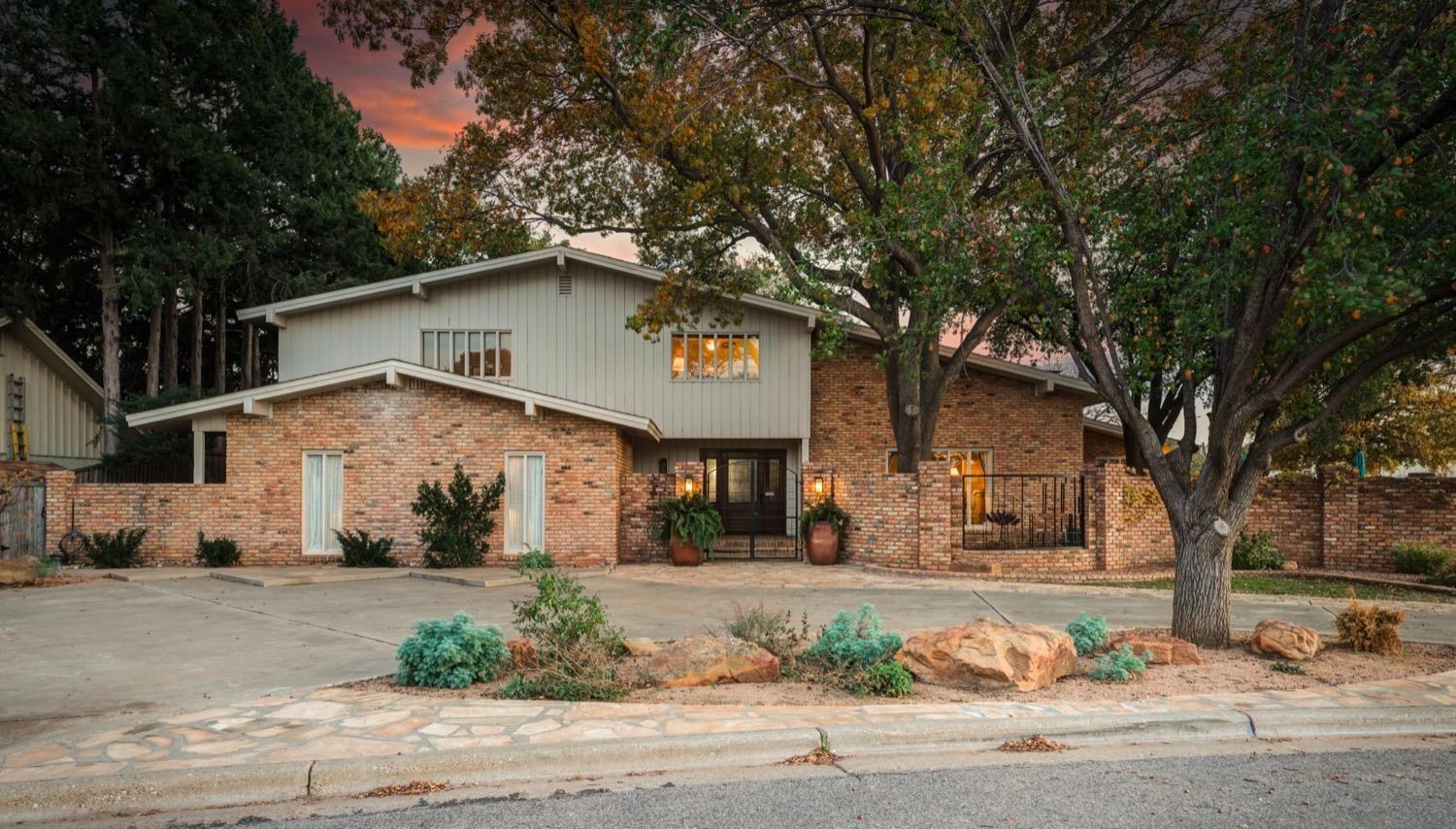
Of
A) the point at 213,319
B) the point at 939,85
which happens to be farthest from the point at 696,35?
the point at 213,319

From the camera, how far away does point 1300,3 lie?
8.06 m

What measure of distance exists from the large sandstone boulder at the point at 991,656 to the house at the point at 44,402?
23937 millimetres

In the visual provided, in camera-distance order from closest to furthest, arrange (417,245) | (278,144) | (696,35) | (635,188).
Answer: (696,35) → (417,245) → (635,188) → (278,144)

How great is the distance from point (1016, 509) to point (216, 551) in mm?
17217

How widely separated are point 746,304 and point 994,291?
6.95 m

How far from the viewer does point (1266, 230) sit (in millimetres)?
7648

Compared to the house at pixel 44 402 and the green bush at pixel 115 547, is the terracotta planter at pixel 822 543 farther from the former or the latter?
the house at pixel 44 402

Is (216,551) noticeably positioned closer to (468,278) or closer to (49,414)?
(468,278)

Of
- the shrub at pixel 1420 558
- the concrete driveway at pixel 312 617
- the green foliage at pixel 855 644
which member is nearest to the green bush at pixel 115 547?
the concrete driveway at pixel 312 617

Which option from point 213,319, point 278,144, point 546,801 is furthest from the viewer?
point 213,319

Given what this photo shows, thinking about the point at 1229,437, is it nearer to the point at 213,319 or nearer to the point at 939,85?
the point at 939,85

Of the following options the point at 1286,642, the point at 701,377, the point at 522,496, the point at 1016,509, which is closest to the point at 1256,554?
the point at 1016,509

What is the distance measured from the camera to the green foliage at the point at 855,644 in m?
7.06

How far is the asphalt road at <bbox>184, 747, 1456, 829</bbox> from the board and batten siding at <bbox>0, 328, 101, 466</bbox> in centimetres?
2422
